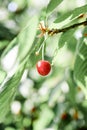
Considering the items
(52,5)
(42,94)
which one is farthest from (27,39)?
(42,94)

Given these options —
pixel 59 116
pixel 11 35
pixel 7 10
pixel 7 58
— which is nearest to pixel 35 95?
pixel 59 116

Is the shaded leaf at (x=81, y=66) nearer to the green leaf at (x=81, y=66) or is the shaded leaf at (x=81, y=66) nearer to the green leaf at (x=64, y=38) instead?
the green leaf at (x=81, y=66)

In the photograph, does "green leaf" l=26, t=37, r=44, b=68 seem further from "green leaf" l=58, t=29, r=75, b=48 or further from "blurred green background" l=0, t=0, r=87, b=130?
"blurred green background" l=0, t=0, r=87, b=130

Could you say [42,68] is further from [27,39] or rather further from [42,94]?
[42,94]

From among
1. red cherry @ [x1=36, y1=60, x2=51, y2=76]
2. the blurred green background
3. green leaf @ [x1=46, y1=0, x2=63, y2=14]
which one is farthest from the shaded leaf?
the blurred green background

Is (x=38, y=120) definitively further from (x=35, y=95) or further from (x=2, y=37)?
(x=2, y=37)

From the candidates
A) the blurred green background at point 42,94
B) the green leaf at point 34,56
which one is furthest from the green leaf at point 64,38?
the blurred green background at point 42,94

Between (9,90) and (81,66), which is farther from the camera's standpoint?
(81,66)
